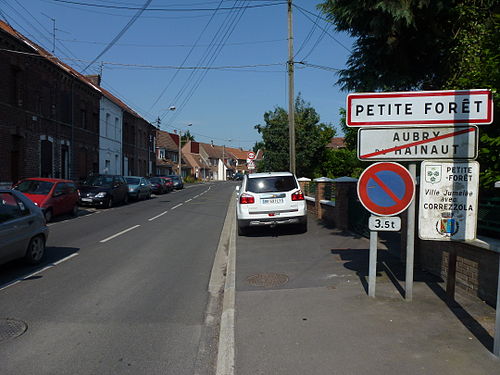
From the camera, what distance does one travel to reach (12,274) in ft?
24.2

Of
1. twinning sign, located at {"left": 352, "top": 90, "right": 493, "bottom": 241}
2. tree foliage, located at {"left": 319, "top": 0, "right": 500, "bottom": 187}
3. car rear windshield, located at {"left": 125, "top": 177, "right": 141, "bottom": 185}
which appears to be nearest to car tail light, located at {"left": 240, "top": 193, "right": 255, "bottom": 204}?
tree foliage, located at {"left": 319, "top": 0, "right": 500, "bottom": 187}

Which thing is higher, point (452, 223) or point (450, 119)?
point (450, 119)

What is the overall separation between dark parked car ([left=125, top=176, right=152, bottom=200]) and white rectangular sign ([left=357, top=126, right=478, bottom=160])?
920 inches

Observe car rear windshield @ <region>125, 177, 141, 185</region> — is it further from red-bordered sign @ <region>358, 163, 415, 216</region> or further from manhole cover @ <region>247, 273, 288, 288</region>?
red-bordered sign @ <region>358, 163, 415, 216</region>

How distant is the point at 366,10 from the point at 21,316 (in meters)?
7.01

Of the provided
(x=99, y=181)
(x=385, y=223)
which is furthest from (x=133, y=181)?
(x=385, y=223)

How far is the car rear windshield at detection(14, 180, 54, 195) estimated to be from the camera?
51.3 ft

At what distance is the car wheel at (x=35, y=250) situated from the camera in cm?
780

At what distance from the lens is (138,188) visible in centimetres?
2772

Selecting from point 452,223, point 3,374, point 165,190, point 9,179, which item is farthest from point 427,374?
point 165,190

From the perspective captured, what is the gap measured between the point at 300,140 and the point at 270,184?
1372 centimetres

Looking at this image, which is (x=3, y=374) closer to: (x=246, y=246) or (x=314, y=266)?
(x=314, y=266)

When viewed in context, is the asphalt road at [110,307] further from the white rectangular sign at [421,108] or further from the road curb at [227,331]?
the white rectangular sign at [421,108]

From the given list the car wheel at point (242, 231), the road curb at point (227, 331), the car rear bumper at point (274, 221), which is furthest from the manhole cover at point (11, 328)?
the car wheel at point (242, 231)
